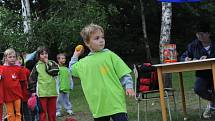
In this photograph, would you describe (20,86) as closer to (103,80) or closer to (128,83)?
(103,80)

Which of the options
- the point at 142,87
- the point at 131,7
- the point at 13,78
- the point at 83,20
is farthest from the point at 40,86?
the point at 131,7

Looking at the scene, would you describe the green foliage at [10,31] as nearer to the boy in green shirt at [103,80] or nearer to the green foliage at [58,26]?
the green foliage at [58,26]

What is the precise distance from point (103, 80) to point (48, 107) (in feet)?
10.3

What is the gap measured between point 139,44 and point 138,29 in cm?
125

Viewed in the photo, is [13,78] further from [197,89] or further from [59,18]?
[59,18]

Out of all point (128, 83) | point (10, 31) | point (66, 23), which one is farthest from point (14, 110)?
point (10, 31)

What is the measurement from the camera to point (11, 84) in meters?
8.50

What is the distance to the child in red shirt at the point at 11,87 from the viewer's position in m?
8.45

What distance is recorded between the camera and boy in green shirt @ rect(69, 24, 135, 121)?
5.64 m

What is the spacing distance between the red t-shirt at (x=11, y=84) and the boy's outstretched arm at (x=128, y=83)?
127 inches

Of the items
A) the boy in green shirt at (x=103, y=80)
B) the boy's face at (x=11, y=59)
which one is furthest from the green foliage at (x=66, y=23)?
the boy in green shirt at (x=103, y=80)

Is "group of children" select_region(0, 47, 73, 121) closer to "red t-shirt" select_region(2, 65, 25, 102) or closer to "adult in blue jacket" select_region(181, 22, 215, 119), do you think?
"red t-shirt" select_region(2, 65, 25, 102)

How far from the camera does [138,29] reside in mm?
35250

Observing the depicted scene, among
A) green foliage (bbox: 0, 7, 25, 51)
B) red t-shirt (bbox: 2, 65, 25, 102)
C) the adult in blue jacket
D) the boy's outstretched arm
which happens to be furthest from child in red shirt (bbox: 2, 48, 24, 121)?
green foliage (bbox: 0, 7, 25, 51)
